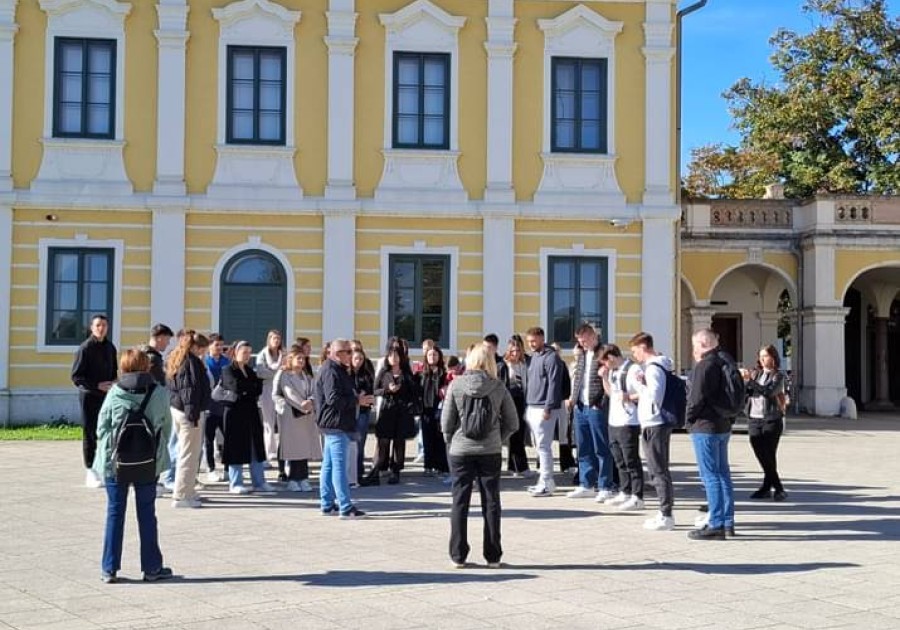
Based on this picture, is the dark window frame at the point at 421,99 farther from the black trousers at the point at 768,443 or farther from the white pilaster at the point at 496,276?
the black trousers at the point at 768,443

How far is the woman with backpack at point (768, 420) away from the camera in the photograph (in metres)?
13.8

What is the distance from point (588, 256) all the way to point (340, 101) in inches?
221

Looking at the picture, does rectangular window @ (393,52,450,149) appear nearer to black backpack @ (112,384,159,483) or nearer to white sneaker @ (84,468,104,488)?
white sneaker @ (84,468,104,488)

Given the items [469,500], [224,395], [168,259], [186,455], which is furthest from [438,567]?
[168,259]

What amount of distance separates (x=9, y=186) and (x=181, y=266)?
3410mm

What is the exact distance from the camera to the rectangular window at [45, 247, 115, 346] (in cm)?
2234

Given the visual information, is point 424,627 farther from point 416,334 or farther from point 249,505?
point 416,334

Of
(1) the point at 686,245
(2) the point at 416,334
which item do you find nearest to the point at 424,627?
(2) the point at 416,334

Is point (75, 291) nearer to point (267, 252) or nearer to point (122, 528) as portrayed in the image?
point (267, 252)

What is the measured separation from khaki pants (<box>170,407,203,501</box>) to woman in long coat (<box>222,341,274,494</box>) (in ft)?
3.19

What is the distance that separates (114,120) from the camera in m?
22.5

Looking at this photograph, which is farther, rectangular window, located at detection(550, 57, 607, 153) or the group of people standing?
rectangular window, located at detection(550, 57, 607, 153)

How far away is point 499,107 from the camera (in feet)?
76.3

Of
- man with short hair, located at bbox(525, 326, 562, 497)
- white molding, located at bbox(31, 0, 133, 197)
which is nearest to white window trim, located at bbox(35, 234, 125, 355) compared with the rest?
white molding, located at bbox(31, 0, 133, 197)
